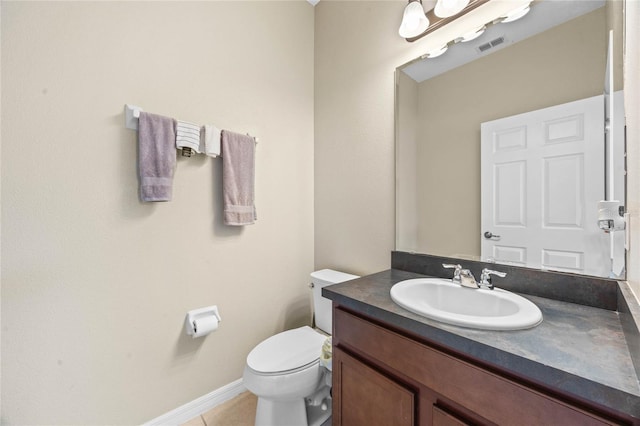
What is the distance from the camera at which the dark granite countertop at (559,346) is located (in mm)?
483

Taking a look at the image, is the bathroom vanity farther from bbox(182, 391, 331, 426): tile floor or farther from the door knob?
bbox(182, 391, 331, 426): tile floor

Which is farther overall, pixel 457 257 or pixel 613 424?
pixel 457 257

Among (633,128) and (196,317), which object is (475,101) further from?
(196,317)

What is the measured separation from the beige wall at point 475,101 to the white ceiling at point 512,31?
0.08ft

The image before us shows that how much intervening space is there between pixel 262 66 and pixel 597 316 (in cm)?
202

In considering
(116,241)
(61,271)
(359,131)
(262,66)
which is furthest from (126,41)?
(359,131)

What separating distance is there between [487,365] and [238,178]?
1.39 meters

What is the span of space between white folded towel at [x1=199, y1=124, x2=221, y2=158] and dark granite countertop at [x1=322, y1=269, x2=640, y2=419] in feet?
3.53

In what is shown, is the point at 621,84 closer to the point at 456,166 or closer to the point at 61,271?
the point at 456,166

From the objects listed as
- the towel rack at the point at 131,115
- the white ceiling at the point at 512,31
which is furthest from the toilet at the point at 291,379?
the white ceiling at the point at 512,31

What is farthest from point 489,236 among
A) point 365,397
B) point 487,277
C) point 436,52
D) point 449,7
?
point 449,7

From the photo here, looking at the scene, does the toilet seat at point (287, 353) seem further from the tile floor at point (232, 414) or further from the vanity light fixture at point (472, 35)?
the vanity light fixture at point (472, 35)

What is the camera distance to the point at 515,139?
1.05 metres

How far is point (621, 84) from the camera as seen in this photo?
795 millimetres
